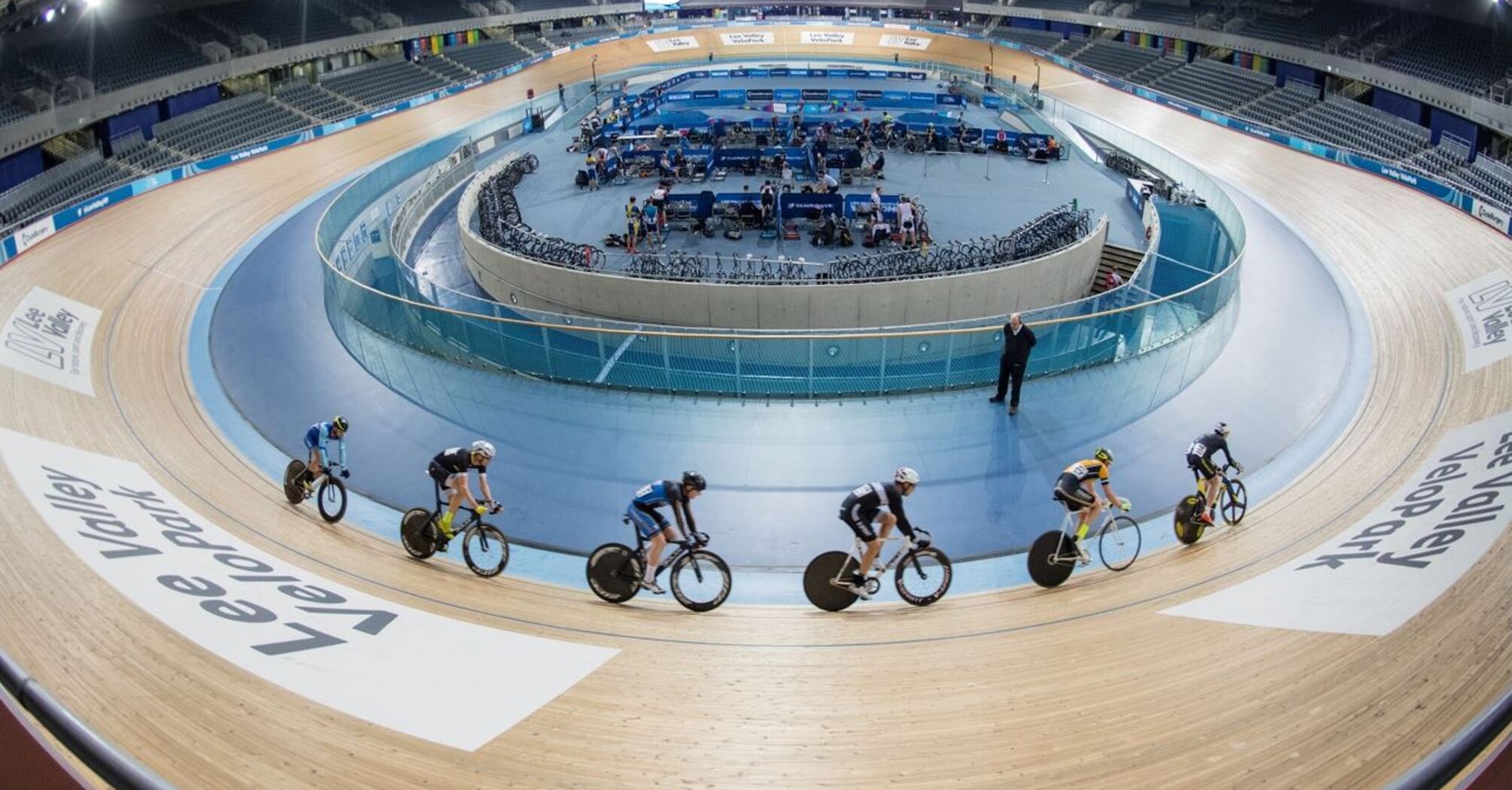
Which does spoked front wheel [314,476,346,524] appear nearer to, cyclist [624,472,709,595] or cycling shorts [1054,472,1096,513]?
cyclist [624,472,709,595]

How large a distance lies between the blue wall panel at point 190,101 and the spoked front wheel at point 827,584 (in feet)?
92.1

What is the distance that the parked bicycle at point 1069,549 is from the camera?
6582 millimetres

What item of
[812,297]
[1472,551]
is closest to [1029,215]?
[812,297]

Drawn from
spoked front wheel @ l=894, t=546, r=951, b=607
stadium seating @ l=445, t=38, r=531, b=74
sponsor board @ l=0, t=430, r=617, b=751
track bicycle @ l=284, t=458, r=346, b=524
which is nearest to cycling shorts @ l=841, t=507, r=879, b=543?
spoked front wheel @ l=894, t=546, r=951, b=607

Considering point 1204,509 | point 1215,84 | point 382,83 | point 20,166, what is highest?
point 1215,84

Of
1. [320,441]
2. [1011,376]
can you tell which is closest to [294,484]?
[320,441]

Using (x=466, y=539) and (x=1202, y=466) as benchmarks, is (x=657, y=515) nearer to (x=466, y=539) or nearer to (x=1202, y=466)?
(x=466, y=539)

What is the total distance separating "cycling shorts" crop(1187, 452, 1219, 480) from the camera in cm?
689

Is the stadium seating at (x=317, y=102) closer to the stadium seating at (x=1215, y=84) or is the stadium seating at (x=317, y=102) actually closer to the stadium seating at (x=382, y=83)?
the stadium seating at (x=382, y=83)

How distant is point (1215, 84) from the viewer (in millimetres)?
31297

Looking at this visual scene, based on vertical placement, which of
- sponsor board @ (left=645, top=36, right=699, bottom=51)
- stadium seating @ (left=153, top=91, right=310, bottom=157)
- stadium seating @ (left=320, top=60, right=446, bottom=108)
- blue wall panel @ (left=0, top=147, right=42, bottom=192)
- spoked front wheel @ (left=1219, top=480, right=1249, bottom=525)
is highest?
sponsor board @ (left=645, top=36, right=699, bottom=51)

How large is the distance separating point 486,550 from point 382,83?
3129 centimetres

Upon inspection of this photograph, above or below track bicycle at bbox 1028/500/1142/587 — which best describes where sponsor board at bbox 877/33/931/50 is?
above

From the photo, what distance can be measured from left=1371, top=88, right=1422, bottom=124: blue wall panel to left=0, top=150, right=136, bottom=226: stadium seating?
107 feet
